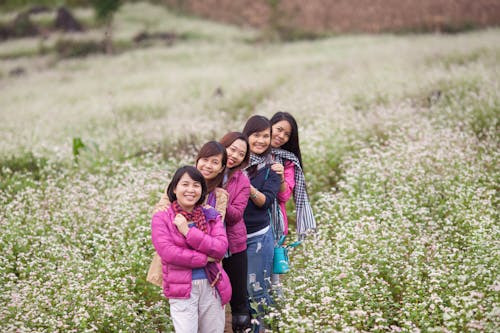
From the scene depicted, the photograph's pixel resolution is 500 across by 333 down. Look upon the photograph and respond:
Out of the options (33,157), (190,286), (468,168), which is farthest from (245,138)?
(33,157)

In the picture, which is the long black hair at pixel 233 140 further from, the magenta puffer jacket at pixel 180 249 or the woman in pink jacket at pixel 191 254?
the magenta puffer jacket at pixel 180 249

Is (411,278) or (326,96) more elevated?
(326,96)

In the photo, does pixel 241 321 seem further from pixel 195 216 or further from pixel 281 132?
pixel 281 132

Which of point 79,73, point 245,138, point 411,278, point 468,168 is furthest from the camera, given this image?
point 79,73

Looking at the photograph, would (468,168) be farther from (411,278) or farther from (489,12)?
(489,12)

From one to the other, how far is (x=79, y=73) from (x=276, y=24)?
15.2 m

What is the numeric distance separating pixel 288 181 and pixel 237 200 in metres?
0.91

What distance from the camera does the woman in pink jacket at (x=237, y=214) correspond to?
4688 millimetres

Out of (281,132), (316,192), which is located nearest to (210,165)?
(281,132)

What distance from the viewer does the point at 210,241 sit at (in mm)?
4219

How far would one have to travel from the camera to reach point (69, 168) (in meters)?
9.19

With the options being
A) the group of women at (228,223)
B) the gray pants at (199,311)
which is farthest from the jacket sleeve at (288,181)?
the gray pants at (199,311)

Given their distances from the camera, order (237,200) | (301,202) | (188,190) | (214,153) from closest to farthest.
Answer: (188,190) < (214,153) < (237,200) < (301,202)

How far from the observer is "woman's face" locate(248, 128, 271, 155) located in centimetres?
498
